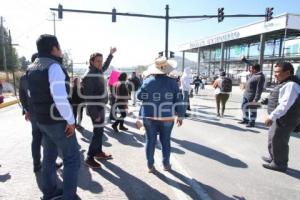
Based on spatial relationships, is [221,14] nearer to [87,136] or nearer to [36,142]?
[87,136]

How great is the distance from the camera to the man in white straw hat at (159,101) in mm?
4582

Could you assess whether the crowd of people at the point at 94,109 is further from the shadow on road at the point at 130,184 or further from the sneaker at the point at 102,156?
the shadow on road at the point at 130,184

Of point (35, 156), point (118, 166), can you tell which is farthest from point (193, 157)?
point (35, 156)

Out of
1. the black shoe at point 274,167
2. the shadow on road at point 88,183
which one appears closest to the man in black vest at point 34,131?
the shadow on road at point 88,183

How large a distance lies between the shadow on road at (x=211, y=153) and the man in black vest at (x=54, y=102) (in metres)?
3.08

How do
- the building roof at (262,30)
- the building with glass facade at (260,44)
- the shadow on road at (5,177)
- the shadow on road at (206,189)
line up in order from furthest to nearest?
the building with glass facade at (260,44), the building roof at (262,30), the shadow on road at (5,177), the shadow on road at (206,189)

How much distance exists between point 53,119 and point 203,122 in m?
7.17

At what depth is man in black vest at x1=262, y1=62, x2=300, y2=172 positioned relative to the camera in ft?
15.1

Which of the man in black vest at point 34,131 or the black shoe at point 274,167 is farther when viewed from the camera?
the black shoe at point 274,167

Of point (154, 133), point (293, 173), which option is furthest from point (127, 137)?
point (293, 173)

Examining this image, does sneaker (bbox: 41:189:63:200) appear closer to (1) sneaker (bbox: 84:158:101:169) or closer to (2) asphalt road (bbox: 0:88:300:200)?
(2) asphalt road (bbox: 0:88:300:200)

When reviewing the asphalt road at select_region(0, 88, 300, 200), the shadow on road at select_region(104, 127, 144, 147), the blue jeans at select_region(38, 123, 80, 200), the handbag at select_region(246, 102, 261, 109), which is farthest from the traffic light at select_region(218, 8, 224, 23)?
the blue jeans at select_region(38, 123, 80, 200)

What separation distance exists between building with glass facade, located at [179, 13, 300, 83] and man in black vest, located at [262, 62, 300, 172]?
52.2 ft

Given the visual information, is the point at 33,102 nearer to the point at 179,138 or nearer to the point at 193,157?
the point at 193,157
